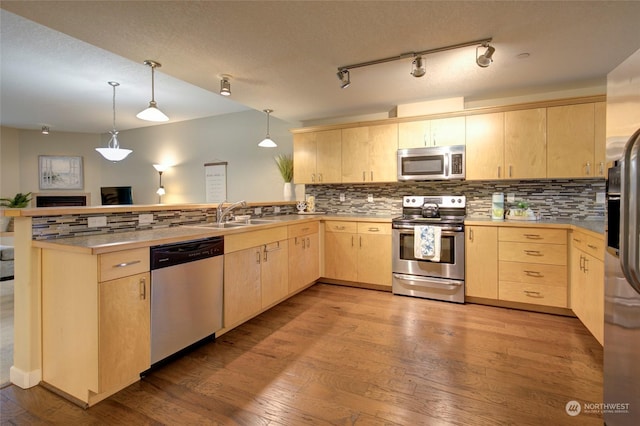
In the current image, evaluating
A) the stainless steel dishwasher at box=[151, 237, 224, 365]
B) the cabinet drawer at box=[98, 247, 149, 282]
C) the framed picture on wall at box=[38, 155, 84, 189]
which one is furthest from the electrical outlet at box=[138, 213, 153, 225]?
the framed picture on wall at box=[38, 155, 84, 189]

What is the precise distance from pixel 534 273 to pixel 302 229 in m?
2.44

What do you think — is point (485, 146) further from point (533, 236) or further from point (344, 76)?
point (344, 76)

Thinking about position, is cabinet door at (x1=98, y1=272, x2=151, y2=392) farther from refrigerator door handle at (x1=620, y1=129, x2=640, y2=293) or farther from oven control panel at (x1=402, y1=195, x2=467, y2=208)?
oven control panel at (x1=402, y1=195, x2=467, y2=208)

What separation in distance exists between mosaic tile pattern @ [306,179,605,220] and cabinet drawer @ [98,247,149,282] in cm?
298

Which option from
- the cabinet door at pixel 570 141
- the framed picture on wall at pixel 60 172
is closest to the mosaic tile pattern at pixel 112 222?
the cabinet door at pixel 570 141

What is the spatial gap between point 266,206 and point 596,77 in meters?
3.78

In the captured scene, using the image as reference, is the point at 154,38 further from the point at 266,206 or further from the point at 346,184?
the point at 346,184

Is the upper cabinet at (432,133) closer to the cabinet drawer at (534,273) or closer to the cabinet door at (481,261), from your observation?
the cabinet door at (481,261)

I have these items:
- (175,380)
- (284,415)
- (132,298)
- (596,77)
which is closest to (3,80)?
(132,298)

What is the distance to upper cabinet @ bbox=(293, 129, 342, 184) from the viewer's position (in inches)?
163

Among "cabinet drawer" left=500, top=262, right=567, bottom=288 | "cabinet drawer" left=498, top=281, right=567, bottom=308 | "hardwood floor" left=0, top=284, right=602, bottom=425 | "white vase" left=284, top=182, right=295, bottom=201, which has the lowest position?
"hardwood floor" left=0, top=284, right=602, bottom=425

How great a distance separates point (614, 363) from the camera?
4.58 feet

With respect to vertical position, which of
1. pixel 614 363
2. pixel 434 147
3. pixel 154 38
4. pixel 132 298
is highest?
pixel 154 38

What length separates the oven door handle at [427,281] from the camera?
3258 millimetres
